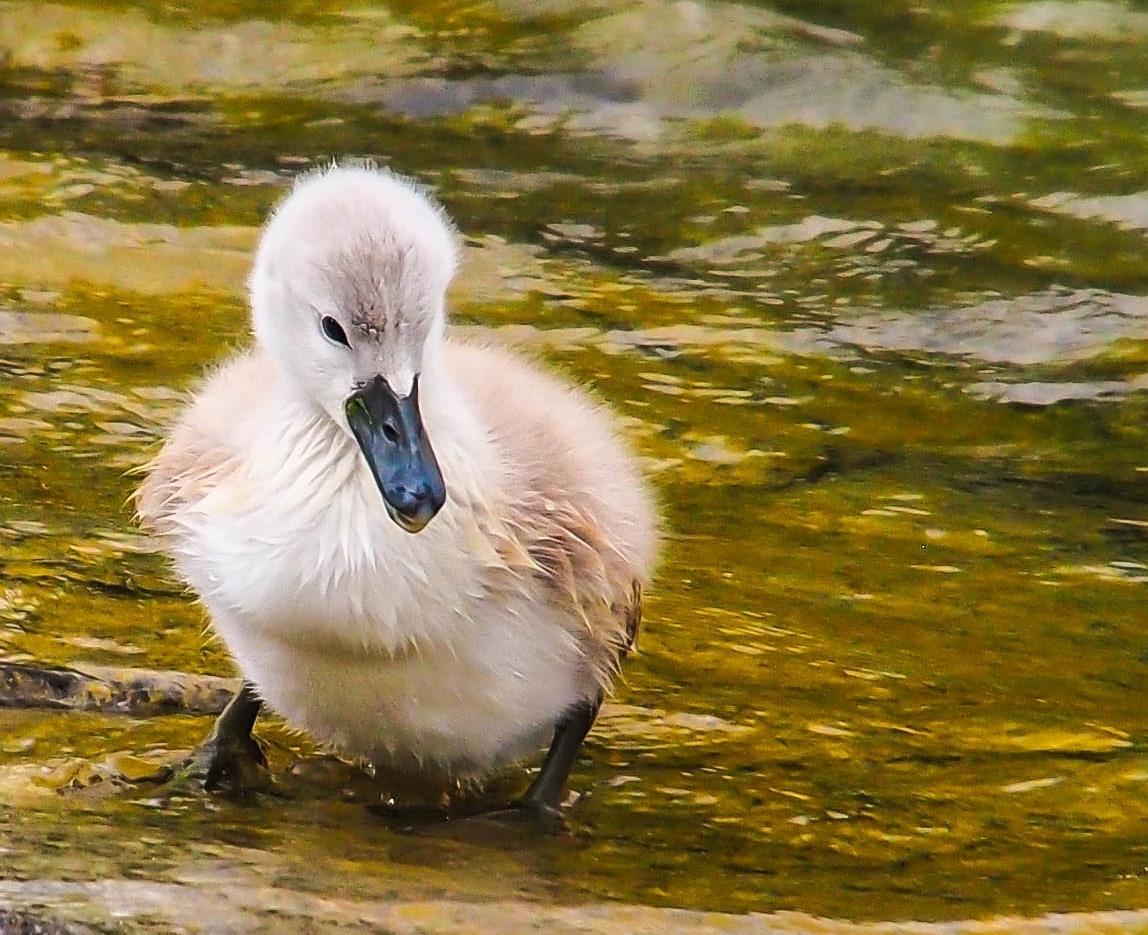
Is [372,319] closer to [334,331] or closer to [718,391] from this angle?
[334,331]

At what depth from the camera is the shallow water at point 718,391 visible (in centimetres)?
320

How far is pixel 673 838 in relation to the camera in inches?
129

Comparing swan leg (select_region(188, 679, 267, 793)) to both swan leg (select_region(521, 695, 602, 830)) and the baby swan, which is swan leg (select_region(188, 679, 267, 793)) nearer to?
the baby swan

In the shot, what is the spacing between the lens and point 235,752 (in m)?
3.46

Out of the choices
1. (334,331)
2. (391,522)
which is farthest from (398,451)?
(334,331)

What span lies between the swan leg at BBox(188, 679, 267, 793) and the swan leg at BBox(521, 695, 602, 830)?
45cm

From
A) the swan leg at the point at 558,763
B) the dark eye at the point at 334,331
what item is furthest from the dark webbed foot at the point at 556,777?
the dark eye at the point at 334,331

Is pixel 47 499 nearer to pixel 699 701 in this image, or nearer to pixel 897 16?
pixel 699 701

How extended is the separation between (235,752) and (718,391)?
7.66 ft

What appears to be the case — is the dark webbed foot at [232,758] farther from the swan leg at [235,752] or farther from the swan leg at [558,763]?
the swan leg at [558,763]

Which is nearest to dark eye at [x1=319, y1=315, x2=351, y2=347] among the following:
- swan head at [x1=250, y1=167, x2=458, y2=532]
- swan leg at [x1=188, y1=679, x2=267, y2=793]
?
swan head at [x1=250, y1=167, x2=458, y2=532]

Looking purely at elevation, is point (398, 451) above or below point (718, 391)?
above

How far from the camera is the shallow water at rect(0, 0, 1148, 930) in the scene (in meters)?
3.20

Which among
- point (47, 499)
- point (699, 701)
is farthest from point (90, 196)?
point (699, 701)
